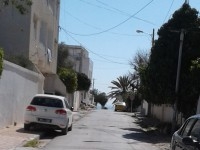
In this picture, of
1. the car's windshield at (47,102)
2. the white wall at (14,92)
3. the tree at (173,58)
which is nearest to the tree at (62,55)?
the tree at (173,58)

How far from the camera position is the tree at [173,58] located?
2938cm

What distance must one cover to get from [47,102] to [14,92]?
1975 millimetres

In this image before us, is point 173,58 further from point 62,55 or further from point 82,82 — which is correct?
point 82,82

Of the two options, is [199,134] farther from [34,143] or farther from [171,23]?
[171,23]

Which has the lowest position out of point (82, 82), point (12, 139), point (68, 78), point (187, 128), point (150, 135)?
point (150, 135)

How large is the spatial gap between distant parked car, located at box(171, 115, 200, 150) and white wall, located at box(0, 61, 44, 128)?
37.7 ft

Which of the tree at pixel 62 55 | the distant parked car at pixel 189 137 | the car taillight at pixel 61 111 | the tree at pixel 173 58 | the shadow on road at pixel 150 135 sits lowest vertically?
the shadow on road at pixel 150 135

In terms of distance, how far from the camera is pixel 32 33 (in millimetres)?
32562

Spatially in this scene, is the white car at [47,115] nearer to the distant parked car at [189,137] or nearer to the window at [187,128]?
the distant parked car at [189,137]

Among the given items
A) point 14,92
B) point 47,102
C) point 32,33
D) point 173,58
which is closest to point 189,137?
point 47,102

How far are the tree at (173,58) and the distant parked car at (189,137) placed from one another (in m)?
18.6

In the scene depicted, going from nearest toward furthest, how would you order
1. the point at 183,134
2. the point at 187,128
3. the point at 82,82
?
the point at 187,128, the point at 183,134, the point at 82,82

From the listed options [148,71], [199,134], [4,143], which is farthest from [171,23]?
[199,134]

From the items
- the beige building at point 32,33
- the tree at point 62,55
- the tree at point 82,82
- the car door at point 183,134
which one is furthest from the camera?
the tree at point 82,82
